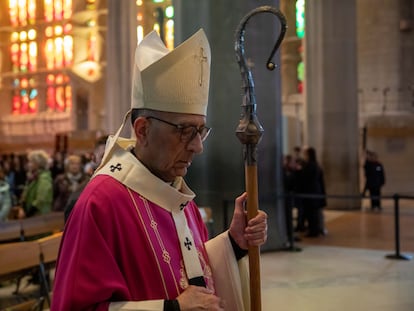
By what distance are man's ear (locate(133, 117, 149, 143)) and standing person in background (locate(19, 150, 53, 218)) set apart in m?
6.00

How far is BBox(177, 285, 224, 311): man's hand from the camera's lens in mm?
1926

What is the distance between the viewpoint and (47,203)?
314 inches

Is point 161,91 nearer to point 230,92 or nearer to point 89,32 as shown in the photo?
point 230,92

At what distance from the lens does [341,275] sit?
25.2 feet

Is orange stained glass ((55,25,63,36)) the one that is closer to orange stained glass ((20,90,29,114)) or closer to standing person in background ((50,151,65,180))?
orange stained glass ((20,90,29,114))

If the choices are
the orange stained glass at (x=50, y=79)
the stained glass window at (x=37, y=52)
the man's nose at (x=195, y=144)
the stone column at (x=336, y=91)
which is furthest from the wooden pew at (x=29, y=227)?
the orange stained glass at (x=50, y=79)

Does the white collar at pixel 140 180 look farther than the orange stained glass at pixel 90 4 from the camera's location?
No

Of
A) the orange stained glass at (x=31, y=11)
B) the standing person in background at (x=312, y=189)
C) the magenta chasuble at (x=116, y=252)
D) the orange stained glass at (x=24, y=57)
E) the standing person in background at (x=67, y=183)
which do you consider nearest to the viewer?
the magenta chasuble at (x=116, y=252)

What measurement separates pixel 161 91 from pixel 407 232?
10408mm

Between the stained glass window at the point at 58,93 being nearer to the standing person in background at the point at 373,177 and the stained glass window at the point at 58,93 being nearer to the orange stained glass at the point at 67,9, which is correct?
the orange stained glass at the point at 67,9

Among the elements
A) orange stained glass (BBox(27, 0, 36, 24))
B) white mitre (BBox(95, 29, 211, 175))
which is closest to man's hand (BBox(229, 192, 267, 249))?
white mitre (BBox(95, 29, 211, 175))

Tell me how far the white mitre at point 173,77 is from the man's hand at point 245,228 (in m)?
0.43

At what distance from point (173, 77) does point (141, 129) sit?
0.23 m

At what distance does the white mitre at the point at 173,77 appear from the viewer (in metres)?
2.12
